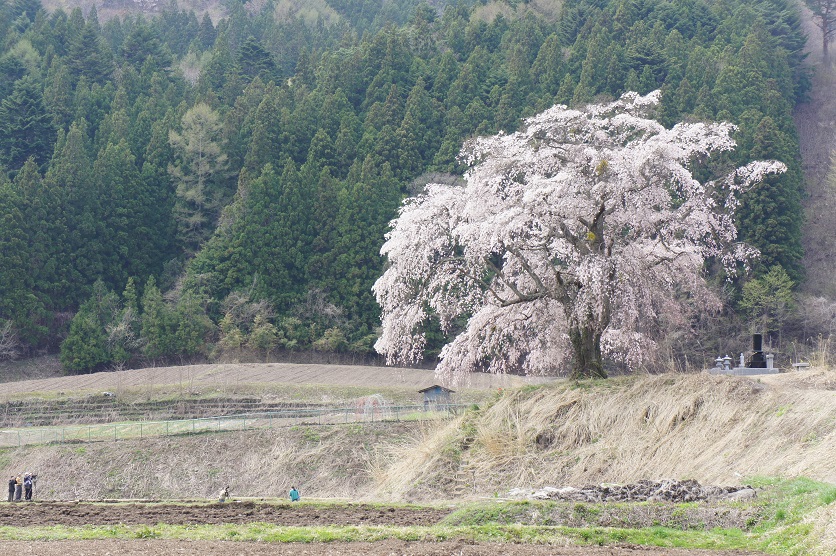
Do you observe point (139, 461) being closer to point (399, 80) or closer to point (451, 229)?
point (451, 229)

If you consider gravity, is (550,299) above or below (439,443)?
above

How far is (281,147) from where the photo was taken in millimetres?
69688

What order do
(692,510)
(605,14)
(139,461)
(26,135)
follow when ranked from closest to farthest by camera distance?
(692,510) → (139,461) → (26,135) → (605,14)

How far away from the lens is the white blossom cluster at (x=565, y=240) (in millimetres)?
24344

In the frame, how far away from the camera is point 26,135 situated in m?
74.3

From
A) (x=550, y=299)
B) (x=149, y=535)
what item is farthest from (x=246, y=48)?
(x=149, y=535)

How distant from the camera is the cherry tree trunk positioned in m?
24.9

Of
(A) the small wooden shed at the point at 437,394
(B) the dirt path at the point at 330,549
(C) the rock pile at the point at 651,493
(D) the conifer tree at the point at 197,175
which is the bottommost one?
(B) the dirt path at the point at 330,549

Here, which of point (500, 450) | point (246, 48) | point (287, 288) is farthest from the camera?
point (246, 48)

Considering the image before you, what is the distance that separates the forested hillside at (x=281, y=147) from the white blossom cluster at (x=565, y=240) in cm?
2925

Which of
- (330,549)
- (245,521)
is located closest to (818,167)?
(245,521)

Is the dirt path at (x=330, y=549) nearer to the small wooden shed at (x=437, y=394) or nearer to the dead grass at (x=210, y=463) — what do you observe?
the dead grass at (x=210, y=463)

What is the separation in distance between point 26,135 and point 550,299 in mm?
58970

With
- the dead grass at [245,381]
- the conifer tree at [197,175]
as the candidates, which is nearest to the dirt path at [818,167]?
the dead grass at [245,381]
